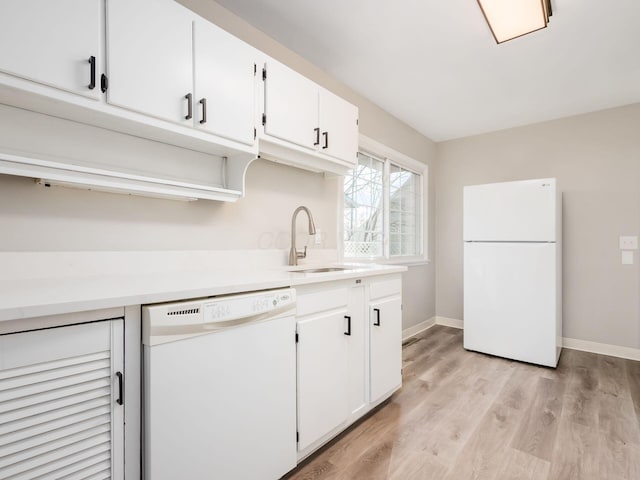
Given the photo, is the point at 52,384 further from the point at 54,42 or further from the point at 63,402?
the point at 54,42

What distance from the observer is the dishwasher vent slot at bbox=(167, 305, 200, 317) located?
106cm

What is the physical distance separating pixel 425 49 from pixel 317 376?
228 centimetres

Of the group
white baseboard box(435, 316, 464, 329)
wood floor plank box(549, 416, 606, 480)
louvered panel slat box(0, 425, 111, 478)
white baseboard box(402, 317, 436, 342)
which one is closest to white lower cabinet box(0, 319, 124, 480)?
louvered panel slat box(0, 425, 111, 478)

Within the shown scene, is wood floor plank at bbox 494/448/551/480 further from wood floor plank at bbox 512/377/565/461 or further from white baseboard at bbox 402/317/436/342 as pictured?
white baseboard at bbox 402/317/436/342

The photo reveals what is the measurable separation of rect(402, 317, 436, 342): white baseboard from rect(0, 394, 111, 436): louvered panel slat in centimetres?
311

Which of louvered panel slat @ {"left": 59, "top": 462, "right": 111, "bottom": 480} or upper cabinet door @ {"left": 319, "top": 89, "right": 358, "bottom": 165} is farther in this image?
upper cabinet door @ {"left": 319, "top": 89, "right": 358, "bottom": 165}

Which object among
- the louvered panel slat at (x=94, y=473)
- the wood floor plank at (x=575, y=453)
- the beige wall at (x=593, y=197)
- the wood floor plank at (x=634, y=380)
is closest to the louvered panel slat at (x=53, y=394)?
the louvered panel slat at (x=94, y=473)

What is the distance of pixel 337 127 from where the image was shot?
225cm

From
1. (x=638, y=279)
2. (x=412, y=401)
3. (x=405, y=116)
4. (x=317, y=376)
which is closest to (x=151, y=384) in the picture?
(x=317, y=376)

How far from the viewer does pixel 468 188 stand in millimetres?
3299

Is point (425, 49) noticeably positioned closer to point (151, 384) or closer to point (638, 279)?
point (151, 384)

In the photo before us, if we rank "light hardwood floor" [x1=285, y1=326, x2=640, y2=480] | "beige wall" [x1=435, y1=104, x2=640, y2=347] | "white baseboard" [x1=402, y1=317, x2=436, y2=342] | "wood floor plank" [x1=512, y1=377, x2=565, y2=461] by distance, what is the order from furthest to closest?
"white baseboard" [x1=402, y1=317, x2=436, y2=342] < "beige wall" [x1=435, y1=104, x2=640, y2=347] < "wood floor plank" [x1=512, y1=377, x2=565, y2=461] < "light hardwood floor" [x1=285, y1=326, x2=640, y2=480]

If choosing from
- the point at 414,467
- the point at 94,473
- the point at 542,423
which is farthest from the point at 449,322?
the point at 94,473

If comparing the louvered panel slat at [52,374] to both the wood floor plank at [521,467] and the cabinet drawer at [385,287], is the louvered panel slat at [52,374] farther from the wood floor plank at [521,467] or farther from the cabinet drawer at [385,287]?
the wood floor plank at [521,467]
